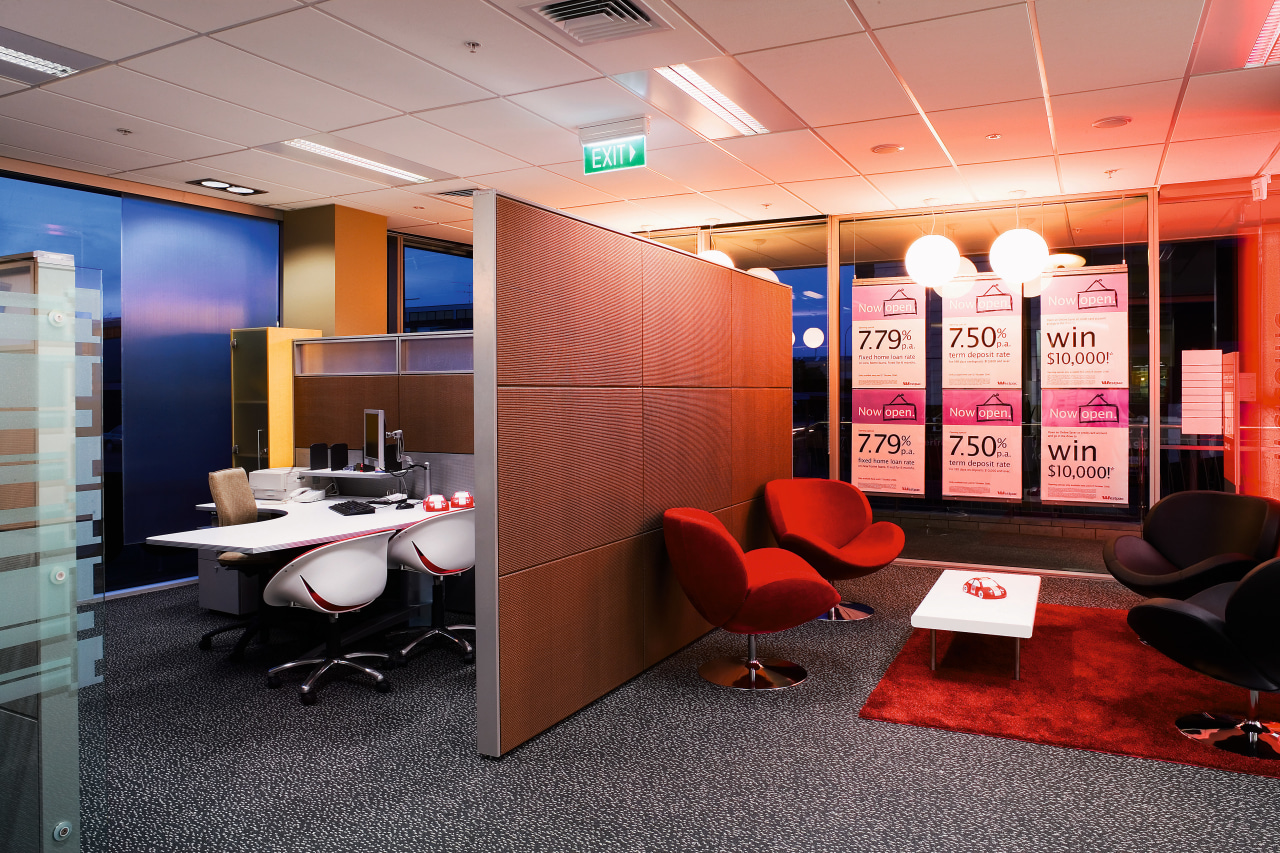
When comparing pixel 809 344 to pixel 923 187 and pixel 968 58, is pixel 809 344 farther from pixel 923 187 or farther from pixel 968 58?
pixel 968 58

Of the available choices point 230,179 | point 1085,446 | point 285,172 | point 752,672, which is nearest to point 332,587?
point 752,672

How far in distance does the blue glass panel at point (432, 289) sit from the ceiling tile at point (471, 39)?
451 cm

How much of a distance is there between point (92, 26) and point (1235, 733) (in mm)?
6164

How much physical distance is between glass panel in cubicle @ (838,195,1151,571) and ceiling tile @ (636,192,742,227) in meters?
1.19

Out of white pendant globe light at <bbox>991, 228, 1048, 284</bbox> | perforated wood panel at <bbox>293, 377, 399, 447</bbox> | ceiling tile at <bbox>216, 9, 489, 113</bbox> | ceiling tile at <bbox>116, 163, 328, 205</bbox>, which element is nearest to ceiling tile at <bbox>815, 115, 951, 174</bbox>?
white pendant globe light at <bbox>991, 228, 1048, 284</bbox>

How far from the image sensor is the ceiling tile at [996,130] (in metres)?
4.97

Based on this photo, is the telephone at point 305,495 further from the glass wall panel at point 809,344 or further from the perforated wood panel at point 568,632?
the glass wall panel at point 809,344

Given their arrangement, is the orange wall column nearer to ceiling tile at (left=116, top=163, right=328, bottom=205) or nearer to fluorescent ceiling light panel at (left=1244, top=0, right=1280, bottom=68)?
ceiling tile at (left=116, top=163, right=328, bottom=205)

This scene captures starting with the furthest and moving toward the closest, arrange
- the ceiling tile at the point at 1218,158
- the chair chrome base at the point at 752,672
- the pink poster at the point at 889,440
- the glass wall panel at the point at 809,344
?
the glass wall panel at the point at 809,344, the pink poster at the point at 889,440, the ceiling tile at the point at 1218,158, the chair chrome base at the point at 752,672

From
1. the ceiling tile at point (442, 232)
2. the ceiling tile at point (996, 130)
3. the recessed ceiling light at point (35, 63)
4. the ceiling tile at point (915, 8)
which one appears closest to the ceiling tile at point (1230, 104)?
the ceiling tile at point (996, 130)

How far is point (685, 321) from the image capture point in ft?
16.3

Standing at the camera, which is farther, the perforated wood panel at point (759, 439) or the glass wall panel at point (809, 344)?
the glass wall panel at point (809, 344)

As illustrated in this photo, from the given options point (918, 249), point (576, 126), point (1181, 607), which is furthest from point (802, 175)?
point (1181, 607)

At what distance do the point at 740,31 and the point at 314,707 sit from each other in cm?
397
